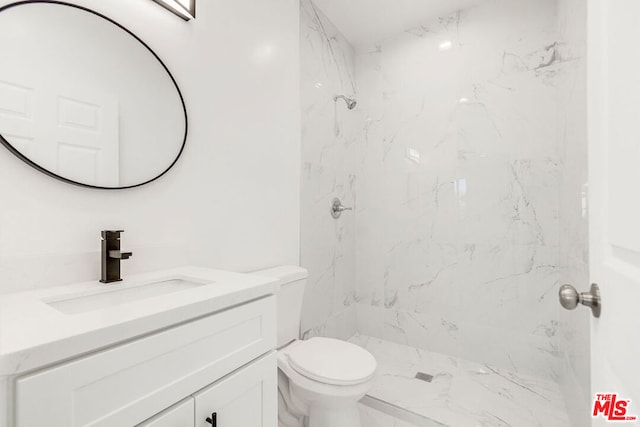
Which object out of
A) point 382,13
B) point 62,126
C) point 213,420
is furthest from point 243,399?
point 382,13

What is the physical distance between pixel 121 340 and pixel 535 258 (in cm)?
223

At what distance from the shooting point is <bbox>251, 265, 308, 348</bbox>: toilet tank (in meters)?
1.45

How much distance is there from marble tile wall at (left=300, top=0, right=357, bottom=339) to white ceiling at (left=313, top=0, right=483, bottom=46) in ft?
0.28

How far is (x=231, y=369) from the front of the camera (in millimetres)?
814

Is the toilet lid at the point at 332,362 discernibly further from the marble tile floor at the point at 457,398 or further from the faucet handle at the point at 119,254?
the faucet handle at the point at 119,254

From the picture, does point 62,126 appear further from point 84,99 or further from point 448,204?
point 448,204

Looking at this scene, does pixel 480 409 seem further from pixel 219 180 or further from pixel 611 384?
pixel 219 180

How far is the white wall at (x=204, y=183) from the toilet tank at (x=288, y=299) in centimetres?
18

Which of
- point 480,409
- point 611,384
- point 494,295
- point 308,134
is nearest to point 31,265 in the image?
point 611,384

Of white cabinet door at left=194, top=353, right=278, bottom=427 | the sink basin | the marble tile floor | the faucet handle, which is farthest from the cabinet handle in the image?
the marble tile floor

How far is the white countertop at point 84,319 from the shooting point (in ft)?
1.62

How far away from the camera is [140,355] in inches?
24.6

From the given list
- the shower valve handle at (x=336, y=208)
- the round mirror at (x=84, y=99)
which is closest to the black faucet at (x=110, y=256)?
the round mirror at (x=84, y=99)

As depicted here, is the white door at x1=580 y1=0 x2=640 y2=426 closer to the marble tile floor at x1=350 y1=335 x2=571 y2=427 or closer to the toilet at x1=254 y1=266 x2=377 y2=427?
the toilet at x1=254 y1=266 x2=377 y2=427
